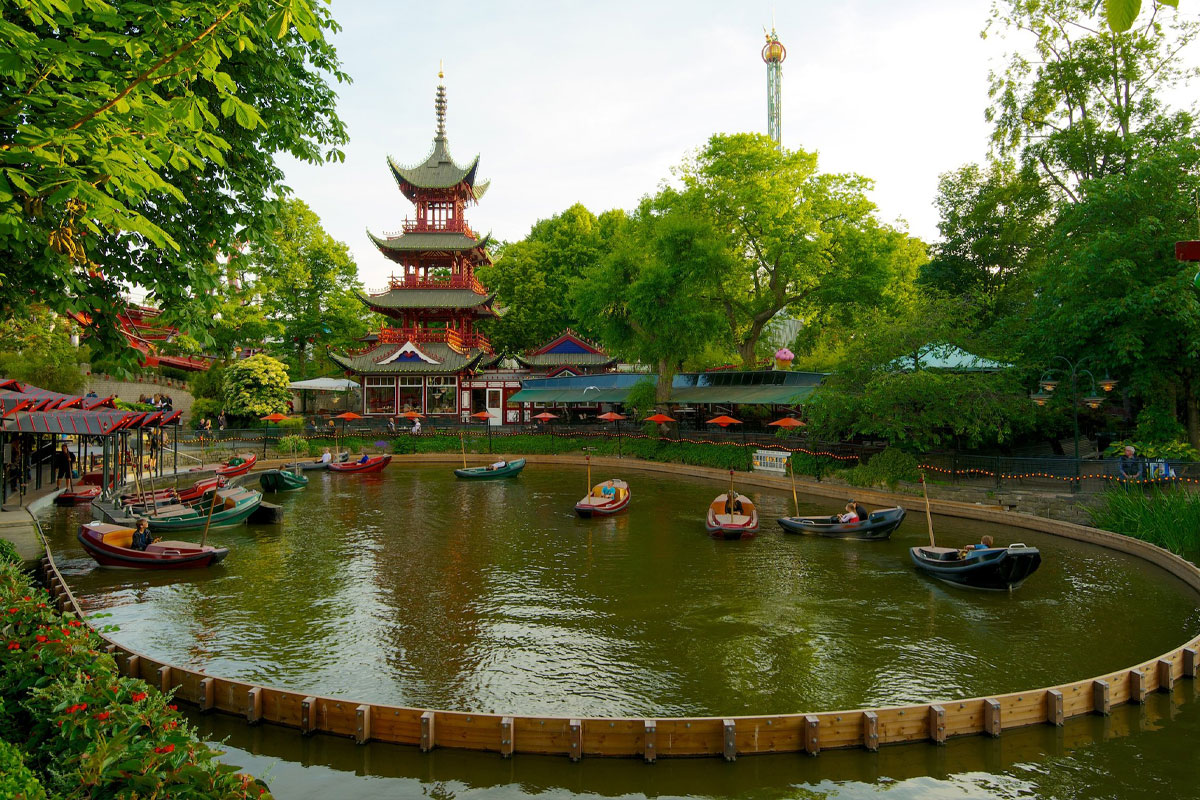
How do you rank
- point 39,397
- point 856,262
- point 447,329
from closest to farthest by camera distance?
point 39,397
point 856,262
point 447,329

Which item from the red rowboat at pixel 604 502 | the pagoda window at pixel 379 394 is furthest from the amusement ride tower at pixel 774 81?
Result: the red rowboat at pixel 604 502

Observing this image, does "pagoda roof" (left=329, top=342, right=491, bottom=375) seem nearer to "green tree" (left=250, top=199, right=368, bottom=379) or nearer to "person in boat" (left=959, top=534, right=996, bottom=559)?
"green tree" (left=250, top=199, right=368, bottom=379)

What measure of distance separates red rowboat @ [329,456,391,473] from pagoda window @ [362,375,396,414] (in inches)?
548

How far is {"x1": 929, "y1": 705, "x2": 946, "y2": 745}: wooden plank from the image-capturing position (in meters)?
9.17

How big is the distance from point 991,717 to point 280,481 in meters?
30.0

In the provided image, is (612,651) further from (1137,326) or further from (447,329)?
(447,329)

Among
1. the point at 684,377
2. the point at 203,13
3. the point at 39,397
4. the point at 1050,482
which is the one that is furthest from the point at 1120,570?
the point at 39,397

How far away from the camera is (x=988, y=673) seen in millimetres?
11539

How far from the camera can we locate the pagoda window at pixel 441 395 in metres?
52.8

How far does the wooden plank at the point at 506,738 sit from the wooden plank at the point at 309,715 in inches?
106

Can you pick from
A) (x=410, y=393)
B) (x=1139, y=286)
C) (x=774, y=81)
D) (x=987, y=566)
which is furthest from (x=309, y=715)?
(x=774, y=81)

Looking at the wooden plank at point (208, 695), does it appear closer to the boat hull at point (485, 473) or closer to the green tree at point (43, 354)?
the boat hull at point (485, 473)

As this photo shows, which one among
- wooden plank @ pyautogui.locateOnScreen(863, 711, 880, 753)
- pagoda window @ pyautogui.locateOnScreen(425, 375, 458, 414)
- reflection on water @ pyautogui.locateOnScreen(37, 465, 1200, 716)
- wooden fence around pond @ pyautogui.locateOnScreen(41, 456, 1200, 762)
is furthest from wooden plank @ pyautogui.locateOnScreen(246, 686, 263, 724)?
pagoda window @ pyautogui.locateOnScreen(425, 375, 458, 414)

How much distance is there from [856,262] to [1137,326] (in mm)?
16060
